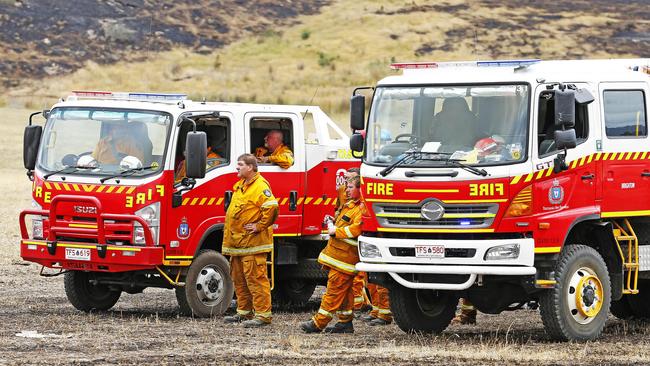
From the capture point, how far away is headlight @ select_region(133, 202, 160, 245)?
14.4 m

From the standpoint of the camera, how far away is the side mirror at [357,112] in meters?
12.9

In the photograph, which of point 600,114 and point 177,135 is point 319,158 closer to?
point 177,135

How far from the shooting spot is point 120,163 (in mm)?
14602

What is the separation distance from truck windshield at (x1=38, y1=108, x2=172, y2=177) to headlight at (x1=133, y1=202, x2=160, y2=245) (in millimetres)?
391

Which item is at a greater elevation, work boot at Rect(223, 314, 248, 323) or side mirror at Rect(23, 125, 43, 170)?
side mirror at Rect(23, 125, 43, 170)

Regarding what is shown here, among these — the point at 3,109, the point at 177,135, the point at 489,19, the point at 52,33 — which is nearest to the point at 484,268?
the point at 177,135

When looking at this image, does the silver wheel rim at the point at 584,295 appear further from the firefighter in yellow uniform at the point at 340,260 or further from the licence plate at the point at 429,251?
the firefighter in yellow uniform at the point at 340,260

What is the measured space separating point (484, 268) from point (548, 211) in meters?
0.83

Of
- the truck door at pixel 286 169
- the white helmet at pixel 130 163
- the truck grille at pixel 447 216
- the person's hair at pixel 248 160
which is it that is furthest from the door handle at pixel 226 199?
the truck grille at pixel 447 216

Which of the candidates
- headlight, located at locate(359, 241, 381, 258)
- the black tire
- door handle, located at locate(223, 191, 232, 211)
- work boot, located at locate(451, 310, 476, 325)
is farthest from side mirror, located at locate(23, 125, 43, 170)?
the black tire

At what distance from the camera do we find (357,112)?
12.9 meters

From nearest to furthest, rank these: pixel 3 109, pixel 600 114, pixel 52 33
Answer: pixel 600 114 < pixel 3 109 < pixel 52 33

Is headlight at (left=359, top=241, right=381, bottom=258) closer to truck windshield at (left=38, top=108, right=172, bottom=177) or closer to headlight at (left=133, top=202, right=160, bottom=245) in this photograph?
headlight at (left=133, top=202, right=160, bottom=245)

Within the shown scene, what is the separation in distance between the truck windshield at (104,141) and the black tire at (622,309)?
18.1 ft
